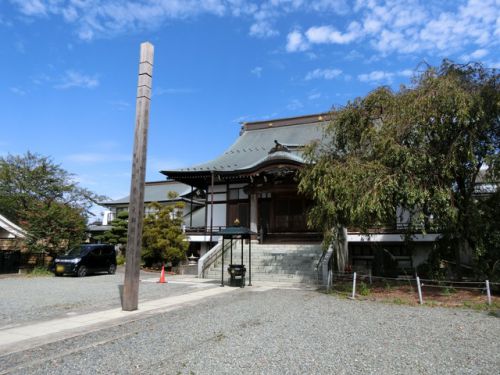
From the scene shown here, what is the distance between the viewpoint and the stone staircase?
15922mm

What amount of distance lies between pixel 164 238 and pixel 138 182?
11.5 metres

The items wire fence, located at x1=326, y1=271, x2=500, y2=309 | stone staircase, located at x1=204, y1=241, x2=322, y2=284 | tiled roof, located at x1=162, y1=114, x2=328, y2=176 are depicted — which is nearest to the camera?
wire fence, located at x1=326, y1=271, x2=500, y2=309

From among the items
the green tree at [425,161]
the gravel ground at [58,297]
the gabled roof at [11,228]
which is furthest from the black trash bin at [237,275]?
the gabled roof at [11,228]

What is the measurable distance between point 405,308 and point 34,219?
56.7ft

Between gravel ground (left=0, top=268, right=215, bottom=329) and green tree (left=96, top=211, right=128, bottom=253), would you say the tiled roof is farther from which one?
gravel ground (left=0, top=268, right=215, bottom=329)

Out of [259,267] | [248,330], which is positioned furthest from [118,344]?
[259,267]

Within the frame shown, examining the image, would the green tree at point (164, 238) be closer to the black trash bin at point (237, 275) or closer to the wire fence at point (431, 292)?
the black trash bin at point (237, 275)

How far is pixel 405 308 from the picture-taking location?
989 cm

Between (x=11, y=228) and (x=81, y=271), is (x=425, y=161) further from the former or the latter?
(x=11, y=228)

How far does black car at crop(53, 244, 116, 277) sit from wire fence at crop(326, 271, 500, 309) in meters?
11.6

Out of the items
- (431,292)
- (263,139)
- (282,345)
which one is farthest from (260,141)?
(282,345)

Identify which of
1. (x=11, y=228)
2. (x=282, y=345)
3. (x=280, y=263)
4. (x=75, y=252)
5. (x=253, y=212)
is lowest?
(x=282, y=345)

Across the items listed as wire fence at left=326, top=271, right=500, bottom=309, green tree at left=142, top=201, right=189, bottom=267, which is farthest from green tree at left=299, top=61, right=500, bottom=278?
green tree at left=142, top=201, right=189, bottom=267

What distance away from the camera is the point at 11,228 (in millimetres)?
18656
